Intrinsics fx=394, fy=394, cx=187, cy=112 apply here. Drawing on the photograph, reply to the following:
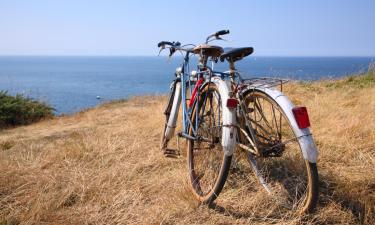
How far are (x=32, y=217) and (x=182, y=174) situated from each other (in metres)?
1.31

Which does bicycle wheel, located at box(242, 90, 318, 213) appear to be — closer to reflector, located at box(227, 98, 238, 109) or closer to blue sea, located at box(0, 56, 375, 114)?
reflector, located at box(227, 98, 238, 109)

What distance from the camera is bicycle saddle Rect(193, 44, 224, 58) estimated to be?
3393 millimetres

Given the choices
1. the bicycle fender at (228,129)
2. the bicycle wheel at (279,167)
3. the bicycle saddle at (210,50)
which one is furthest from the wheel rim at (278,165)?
the bicycle saddle at (210,50)

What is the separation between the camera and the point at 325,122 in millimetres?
4973

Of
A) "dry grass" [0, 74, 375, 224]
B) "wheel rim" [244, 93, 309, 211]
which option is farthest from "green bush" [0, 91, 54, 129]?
"wheel rim" [244, 93, 309, 211]

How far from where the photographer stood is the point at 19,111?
1023cm

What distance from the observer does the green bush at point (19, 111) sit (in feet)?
32.6

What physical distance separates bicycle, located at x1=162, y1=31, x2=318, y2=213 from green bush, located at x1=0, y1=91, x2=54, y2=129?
7.66 m

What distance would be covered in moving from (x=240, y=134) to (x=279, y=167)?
1.92 ft

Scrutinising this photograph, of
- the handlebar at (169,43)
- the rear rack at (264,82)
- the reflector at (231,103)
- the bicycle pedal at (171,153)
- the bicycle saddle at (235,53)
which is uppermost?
the handlebar at (169,43)

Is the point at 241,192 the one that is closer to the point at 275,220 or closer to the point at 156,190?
the point at 275,220

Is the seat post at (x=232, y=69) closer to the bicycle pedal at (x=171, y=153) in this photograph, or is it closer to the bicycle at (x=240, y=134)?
the bicycle at (x=240, y=134)

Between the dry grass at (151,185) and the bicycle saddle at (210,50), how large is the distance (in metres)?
1.06

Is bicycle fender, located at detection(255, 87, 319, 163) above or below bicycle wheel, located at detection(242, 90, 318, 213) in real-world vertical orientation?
above
